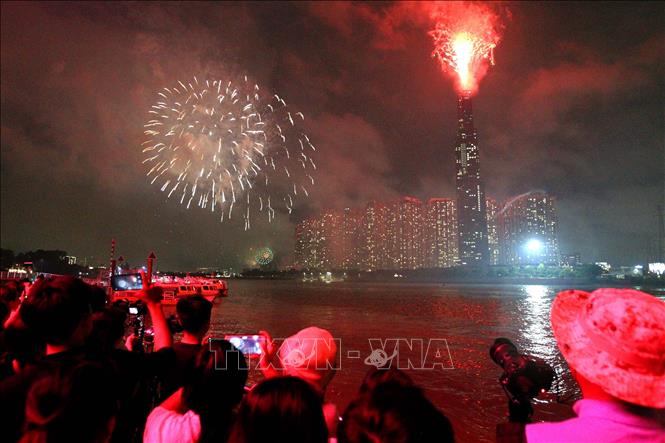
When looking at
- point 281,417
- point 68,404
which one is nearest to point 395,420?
point 281,417

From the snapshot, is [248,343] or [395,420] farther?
[248,343]

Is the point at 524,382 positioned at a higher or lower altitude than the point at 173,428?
higher

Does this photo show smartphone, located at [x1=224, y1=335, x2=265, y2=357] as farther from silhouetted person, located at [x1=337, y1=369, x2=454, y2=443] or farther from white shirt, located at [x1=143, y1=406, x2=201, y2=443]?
silhouetted person, located at [x1=337, y1=369, x2=454, y2=443]

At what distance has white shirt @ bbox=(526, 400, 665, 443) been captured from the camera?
1610mm

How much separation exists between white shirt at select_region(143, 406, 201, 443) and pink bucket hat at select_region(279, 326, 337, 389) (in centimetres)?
61

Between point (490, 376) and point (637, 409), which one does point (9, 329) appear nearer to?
point (637, 409)

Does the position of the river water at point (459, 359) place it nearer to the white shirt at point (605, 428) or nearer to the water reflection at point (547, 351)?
the water reflection at point (547, 351)

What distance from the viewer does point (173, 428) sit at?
2334 mm

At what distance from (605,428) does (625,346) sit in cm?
36

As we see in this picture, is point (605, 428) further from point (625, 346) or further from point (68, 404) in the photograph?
point (68, 404)

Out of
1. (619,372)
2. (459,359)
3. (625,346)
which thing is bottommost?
(459,359)

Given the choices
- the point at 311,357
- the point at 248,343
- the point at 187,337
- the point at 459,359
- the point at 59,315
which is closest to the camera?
the point at 59,315

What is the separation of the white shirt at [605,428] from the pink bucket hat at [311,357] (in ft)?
3.96

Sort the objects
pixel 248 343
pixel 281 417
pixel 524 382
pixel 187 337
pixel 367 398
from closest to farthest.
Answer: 1. pixel 281 417
2. pixel 367 398
3. pixel 524 382
4. pixel 187 337
5. pixel 248 343
